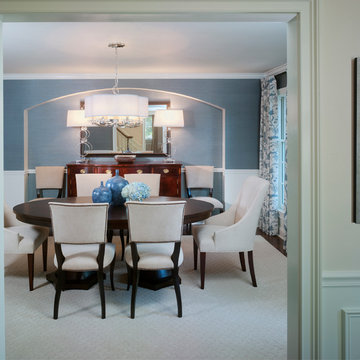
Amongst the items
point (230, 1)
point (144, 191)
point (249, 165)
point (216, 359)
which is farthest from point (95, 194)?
point (249, 165)

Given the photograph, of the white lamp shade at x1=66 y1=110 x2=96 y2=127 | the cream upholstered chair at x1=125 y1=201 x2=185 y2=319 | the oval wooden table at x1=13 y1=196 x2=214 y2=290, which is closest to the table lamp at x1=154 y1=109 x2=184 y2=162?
the white lamp shade at x1=66 y1=110 x2=96 y2=127

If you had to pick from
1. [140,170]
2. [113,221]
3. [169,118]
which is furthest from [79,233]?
[169,118]

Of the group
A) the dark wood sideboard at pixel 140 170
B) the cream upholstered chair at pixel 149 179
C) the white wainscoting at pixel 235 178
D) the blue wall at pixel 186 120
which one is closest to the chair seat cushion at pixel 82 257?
the cream upholstered chair at pixel 149 179

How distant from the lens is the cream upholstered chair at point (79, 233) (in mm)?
3119

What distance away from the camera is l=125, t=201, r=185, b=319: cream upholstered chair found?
3.12 m

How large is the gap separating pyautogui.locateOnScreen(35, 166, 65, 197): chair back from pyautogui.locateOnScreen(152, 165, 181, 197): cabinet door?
148 cm

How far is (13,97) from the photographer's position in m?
6.56

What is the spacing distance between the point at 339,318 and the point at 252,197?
86.5 inches

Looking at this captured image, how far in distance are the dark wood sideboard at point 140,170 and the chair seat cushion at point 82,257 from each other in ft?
9.30

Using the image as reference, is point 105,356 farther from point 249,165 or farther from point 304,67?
point 249,165

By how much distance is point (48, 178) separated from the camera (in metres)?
6.43

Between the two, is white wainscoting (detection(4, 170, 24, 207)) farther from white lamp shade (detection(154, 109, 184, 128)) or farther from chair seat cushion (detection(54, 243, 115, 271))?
chair seat cushion (detection(54, 243, 115, 271))

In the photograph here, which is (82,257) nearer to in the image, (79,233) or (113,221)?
(79,233)

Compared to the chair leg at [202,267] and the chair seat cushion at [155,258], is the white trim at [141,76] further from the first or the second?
the chair seat cushion at [155,258]
